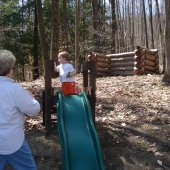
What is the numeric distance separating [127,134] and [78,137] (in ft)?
5.25

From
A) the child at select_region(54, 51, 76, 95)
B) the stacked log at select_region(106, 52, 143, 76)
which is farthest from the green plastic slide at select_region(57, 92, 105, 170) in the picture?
the stacked log at select_region(106, 52, 143, 76)

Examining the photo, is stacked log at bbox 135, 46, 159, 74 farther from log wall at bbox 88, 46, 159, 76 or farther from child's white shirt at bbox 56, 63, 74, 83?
child's white shirt at bbox 56, 63, 74, 83

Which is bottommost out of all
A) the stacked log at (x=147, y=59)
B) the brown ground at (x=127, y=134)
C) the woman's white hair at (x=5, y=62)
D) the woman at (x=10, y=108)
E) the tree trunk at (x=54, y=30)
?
the brown ground at (x=127, y=134)

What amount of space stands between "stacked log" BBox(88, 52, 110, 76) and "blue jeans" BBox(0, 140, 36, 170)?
1178 centimetres

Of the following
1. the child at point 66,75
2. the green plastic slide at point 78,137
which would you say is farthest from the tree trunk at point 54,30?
the green plastic slide at point 78,137

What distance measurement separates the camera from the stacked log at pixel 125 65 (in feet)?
42.8

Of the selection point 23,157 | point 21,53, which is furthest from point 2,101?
point 21,53

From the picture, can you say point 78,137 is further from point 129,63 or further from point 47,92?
point 129,63

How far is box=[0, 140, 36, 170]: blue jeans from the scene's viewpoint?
7.73ft

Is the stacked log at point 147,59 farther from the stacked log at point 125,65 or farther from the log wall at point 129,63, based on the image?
the stacked log at point 125,65

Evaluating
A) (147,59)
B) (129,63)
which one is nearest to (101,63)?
(129,63)

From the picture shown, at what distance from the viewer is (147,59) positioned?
13414 mm

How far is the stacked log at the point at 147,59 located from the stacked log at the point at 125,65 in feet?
0.88

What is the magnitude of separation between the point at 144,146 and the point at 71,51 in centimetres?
2113
